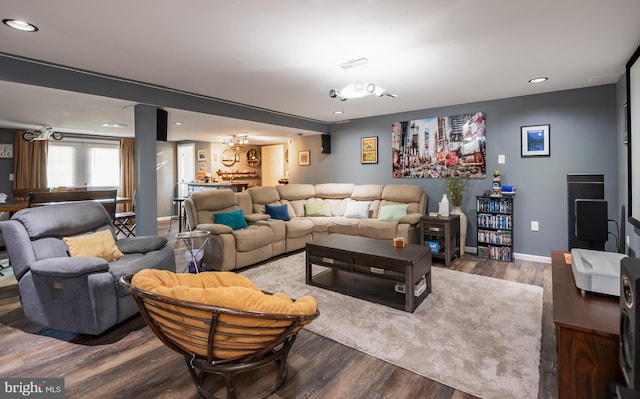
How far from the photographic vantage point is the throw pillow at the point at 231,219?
4.40 metres

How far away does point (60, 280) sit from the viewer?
2.39 m

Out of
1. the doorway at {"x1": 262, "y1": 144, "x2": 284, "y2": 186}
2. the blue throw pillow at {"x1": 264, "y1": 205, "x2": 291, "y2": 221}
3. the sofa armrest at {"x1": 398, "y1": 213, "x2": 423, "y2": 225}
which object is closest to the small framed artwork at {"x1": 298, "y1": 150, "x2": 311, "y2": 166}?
the doorway at {"x1": 262, "y1": 144, "x2": 284, "y2": 186}

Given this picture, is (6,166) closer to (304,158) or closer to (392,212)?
(304,158)

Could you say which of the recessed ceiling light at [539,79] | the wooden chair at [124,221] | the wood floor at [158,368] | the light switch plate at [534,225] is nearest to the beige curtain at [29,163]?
the wooden chair at [124,221]

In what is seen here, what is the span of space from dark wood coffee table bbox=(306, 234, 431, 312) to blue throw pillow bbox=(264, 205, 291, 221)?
5.35ft

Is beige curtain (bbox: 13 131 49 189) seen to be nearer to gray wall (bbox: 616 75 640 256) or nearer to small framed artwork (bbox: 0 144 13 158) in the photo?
small framed artwork (bbox: 0 144 13 158)

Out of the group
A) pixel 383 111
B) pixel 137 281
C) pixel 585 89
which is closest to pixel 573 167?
pixel 585 89

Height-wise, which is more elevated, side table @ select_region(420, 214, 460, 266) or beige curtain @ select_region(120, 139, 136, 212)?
beige curtain @ select_region(120, 139, 136, 212)

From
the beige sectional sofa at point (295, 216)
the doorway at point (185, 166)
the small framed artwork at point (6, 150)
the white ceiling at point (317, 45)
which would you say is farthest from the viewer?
the doorway at point (185, 166)

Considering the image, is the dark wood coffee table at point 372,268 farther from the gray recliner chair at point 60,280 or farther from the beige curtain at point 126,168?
the beige curtain at point 126,168

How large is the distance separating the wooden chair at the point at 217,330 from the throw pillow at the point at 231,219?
9.07ft

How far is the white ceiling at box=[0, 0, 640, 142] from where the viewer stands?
2.09m

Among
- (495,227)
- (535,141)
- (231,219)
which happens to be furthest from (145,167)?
(535,141)

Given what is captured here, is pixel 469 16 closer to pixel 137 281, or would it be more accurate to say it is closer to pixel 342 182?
pixel 137 281
